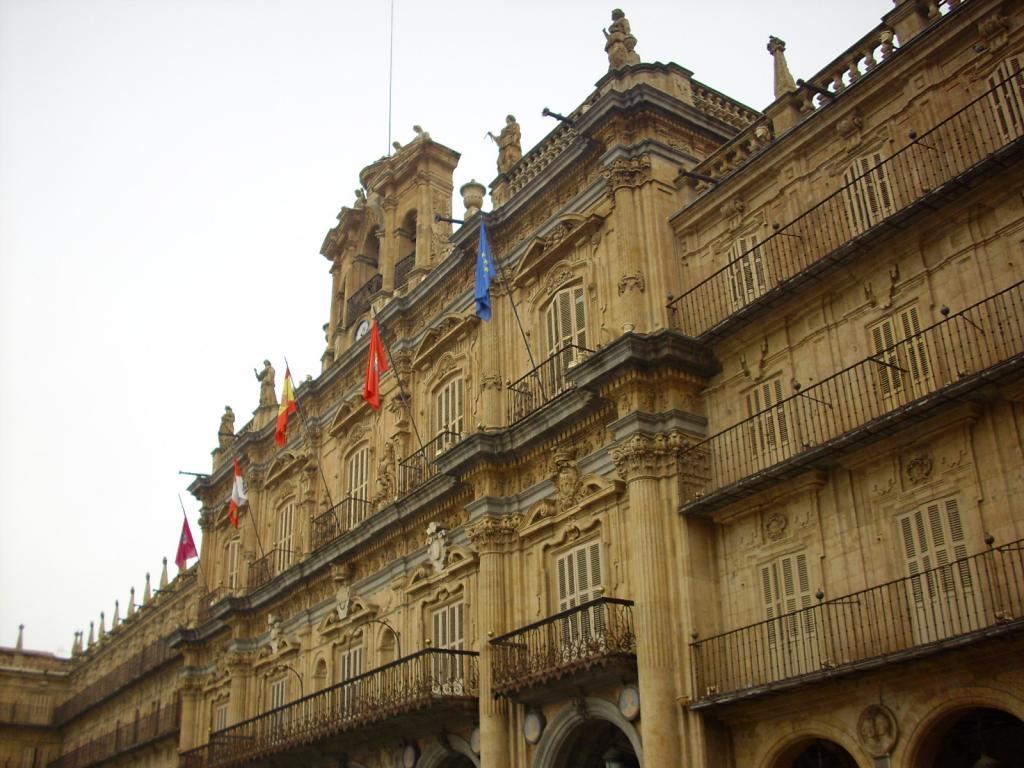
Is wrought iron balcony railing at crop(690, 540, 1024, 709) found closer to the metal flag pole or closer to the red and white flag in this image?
the metal flag pole

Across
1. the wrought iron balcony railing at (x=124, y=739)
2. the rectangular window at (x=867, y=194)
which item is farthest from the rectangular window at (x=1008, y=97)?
the wrought iron balcony railing at (x=124, y=739)

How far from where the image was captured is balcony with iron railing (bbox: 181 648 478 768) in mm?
21750

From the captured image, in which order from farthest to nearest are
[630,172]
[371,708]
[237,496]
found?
[237,496] < [371,708] < [630,172]

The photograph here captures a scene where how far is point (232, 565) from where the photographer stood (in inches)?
1428

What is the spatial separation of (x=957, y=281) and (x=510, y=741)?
10.8 metres

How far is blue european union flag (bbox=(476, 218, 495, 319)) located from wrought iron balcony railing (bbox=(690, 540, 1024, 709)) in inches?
331

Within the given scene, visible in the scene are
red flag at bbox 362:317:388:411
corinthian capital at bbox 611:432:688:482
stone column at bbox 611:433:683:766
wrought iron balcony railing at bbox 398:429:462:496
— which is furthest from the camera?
red flag at bbox 362:317:388:411

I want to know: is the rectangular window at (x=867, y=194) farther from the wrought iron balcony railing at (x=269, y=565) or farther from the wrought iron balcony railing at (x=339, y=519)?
the wrought iron balcony railing at (x=269, y=565)

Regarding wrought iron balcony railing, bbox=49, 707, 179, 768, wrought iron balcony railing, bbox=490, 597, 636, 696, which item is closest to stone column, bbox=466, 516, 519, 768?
wrought iron balcony railing, bbox=490, 597, 636, 696

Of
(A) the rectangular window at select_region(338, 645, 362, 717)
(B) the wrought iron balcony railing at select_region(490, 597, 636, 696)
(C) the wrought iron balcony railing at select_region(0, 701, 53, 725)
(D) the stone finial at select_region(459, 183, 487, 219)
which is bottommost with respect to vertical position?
(B) the wrought iron balcony railing at select_region(490, 597, 636, 696)

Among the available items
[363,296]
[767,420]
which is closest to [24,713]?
[363,296]

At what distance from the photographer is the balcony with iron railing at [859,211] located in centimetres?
1527

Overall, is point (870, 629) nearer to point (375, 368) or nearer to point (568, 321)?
point (568, 321)

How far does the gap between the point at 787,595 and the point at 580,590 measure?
4275 millimetres
